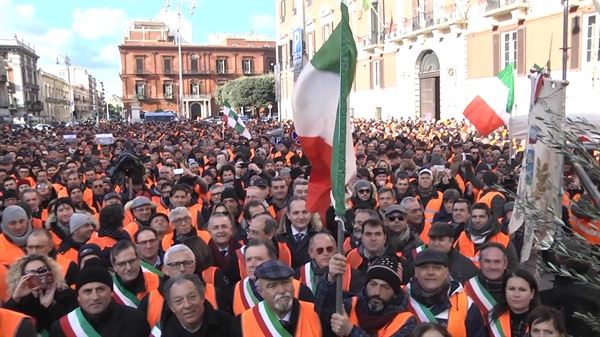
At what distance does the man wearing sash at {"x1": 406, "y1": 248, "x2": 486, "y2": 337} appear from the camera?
332 centimetres

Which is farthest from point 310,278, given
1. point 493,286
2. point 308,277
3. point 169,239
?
point 169,239

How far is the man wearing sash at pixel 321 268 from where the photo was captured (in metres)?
4.05

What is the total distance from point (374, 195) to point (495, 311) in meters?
3.55

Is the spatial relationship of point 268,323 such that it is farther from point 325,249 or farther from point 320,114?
point 320,114

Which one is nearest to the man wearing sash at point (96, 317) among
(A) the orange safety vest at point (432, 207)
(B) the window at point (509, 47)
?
(A) the orange safety vest at point (432, 207)

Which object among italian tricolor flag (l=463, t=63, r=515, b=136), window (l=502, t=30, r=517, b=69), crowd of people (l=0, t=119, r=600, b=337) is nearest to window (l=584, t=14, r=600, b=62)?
window (l=502, t=30, r=517, b=69)

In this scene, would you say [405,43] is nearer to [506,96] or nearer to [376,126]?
[376,126]

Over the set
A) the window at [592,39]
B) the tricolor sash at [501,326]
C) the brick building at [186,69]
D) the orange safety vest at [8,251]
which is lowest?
the tricolor sash at [501,326]

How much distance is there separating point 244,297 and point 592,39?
59.0 ft

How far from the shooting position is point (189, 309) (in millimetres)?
3246

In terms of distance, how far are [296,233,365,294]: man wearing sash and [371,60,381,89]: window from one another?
31179mm

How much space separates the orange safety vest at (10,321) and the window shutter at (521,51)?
21.5 metres

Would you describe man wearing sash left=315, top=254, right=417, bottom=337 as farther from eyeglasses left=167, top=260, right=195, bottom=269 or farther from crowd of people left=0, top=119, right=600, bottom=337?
eyeglasses left=167, top=260, right=195, bottom=269

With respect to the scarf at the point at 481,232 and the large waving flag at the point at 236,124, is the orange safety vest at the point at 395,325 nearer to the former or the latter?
the scarf at the point at 481,232
